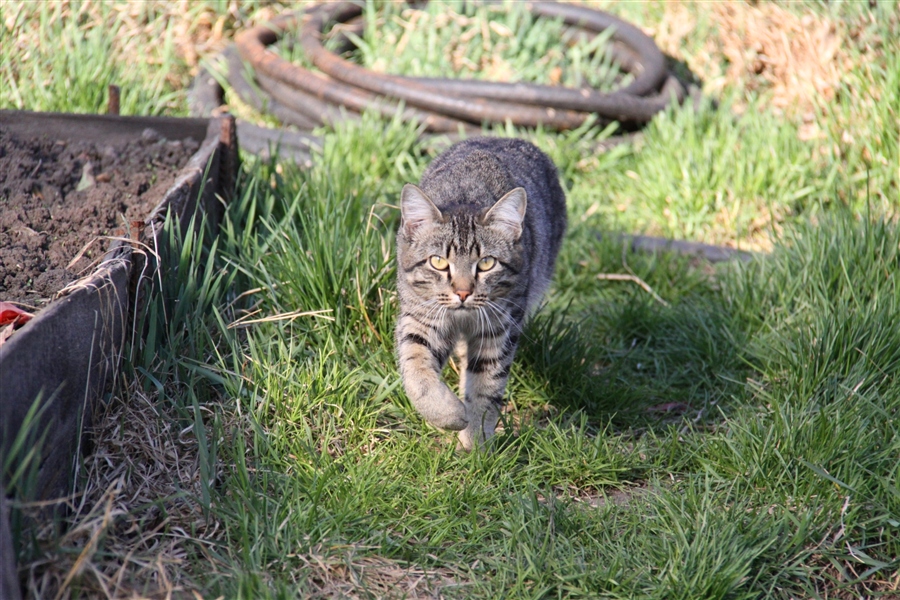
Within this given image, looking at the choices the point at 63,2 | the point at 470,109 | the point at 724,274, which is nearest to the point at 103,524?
the point at 724,274

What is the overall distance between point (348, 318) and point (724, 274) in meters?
2.10

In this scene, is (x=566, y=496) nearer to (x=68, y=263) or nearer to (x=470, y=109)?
(x=68, y=263)

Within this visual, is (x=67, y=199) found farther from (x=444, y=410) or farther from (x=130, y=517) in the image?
(x=444, y=410)

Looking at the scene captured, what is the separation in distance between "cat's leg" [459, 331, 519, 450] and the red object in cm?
157

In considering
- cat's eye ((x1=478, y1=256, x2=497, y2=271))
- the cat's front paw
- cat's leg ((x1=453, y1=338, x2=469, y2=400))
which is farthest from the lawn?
cat's eye ((x1=478, y1=256, x2=497, y2=271))

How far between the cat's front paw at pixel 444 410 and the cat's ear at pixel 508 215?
2.29 feet

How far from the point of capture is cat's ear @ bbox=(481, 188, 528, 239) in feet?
10.3

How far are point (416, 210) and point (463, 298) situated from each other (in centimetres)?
41

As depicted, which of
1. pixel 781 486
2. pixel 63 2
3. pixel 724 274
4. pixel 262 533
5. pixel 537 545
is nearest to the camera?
pixel 262 533

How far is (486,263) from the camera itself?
123 inches

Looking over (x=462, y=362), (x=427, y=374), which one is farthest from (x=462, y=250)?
(x=462, y=362)

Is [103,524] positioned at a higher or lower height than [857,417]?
higher

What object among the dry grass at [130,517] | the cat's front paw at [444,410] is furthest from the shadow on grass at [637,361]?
the dry grass at [130,517]

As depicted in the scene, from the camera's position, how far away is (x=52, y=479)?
2.25m
